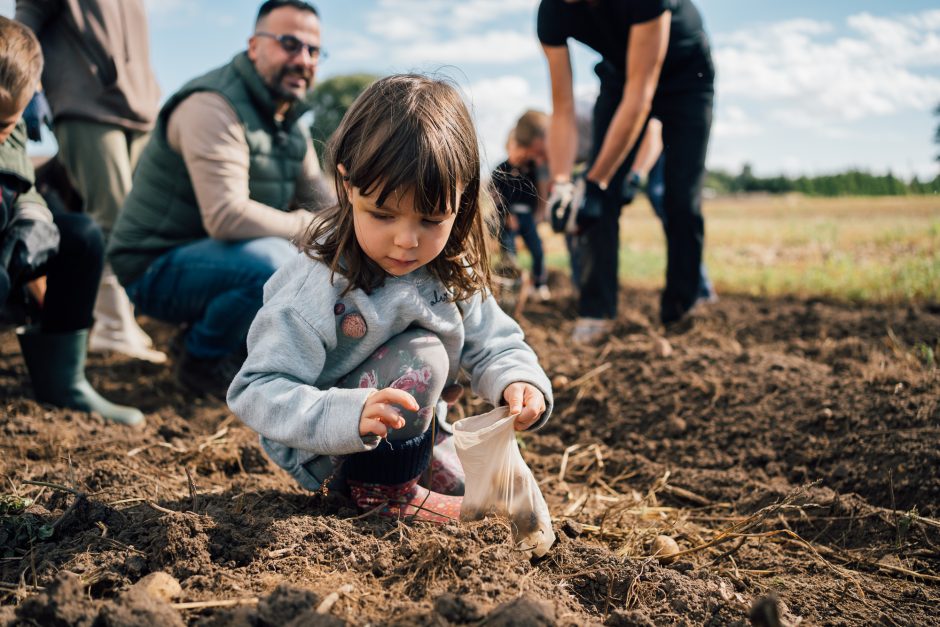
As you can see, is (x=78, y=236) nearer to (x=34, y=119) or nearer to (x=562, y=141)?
(x=34, y=119)

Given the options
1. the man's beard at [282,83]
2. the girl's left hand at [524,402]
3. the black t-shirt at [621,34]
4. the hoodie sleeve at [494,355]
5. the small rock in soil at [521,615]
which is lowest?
the small rock in soil at [521,615]

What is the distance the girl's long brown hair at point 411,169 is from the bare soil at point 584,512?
63cm

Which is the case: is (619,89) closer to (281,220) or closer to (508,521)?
(281,220)

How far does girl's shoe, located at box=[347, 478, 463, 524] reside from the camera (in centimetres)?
183

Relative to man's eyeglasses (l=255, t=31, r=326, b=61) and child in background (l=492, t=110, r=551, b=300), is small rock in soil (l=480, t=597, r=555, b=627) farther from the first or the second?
child in background (l=492, t=110, r=551, b=300)

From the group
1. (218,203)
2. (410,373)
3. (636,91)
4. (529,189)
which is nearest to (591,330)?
(636,91)

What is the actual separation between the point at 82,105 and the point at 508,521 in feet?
10.2

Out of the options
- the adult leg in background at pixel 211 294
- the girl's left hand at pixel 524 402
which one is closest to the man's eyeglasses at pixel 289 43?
the adult leg in background at pixel 211 294

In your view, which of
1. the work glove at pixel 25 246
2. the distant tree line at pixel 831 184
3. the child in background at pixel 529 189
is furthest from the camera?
the distant tree line at pixel 831 184

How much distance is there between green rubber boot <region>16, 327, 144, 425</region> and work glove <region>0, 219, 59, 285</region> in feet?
0.88

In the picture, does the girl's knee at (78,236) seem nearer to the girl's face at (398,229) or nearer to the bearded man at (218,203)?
the bearded man at (218,203)

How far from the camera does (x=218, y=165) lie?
3.04m

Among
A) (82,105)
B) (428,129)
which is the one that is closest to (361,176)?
(428,129)

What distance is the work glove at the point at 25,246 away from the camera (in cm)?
246
